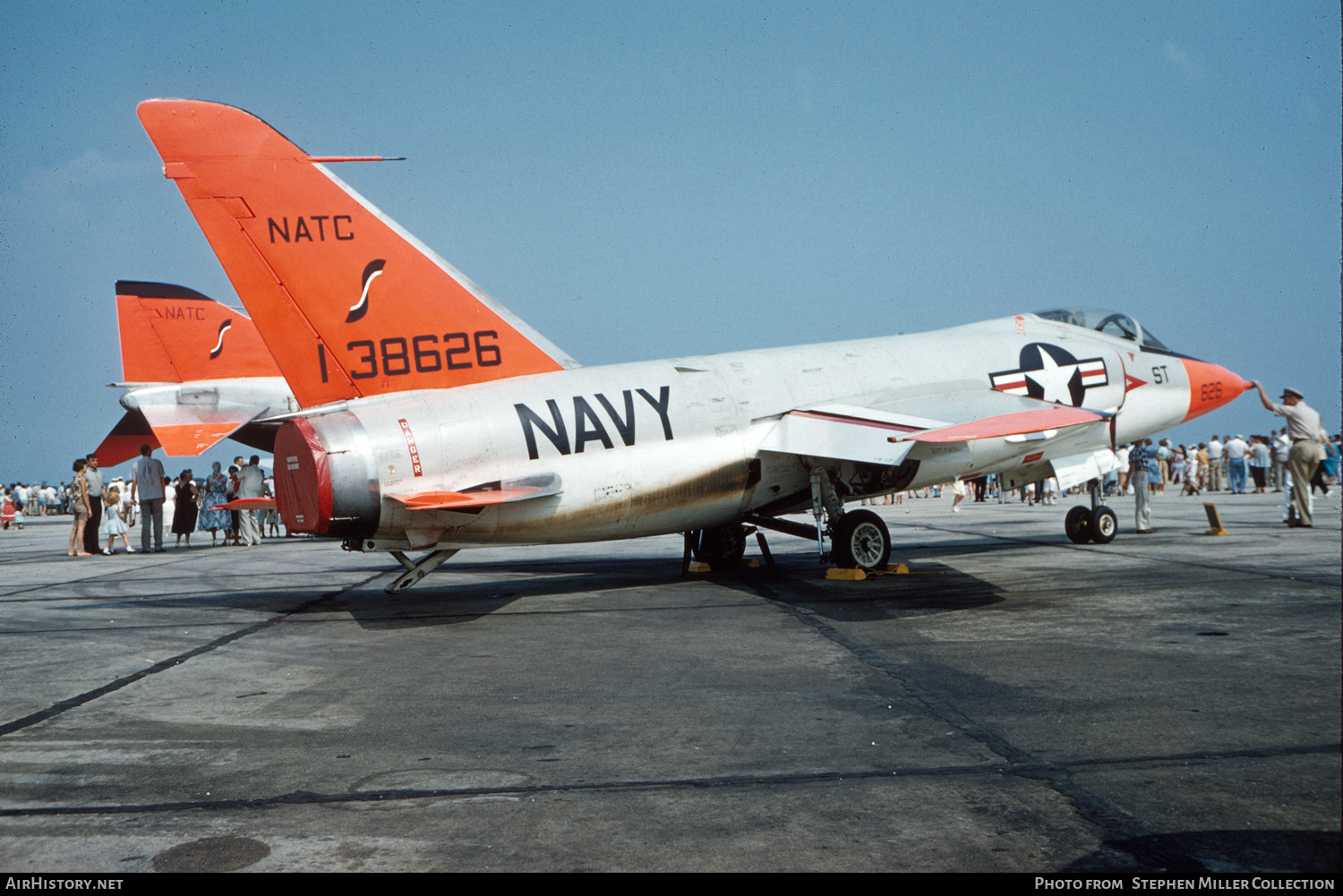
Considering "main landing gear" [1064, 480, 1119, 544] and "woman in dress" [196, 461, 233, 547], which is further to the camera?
"woman in dress" [196, 461, 233, 547]

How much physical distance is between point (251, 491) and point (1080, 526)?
17134 mm

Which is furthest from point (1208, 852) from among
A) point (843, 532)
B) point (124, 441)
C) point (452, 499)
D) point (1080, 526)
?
point (124, 441)

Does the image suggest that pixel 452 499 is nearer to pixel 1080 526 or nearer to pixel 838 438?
pixel 838 438

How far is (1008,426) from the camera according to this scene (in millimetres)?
9625

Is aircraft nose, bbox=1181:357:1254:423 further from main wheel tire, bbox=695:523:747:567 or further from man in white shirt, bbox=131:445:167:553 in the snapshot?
man in white shirt, bbox=131:445:167:553

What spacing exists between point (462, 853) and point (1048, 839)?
2083 mm

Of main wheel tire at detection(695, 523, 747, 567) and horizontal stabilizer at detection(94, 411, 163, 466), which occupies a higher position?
horizontal stabilizer at detection(94, 411, 163, 466)

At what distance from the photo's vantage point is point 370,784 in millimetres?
4297

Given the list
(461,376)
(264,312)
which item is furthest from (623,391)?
(264,312)

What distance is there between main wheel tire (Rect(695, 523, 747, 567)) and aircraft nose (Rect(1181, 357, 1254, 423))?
689 centimetres

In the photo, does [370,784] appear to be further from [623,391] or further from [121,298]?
[121,298]

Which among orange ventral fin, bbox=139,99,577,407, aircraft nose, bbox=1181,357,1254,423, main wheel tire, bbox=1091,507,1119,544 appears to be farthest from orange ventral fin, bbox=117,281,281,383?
aircraft nose, bbox=1181,357,1254,423

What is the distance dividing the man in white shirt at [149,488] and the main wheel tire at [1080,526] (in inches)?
705

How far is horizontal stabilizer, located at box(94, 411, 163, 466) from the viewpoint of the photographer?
2166 cm
